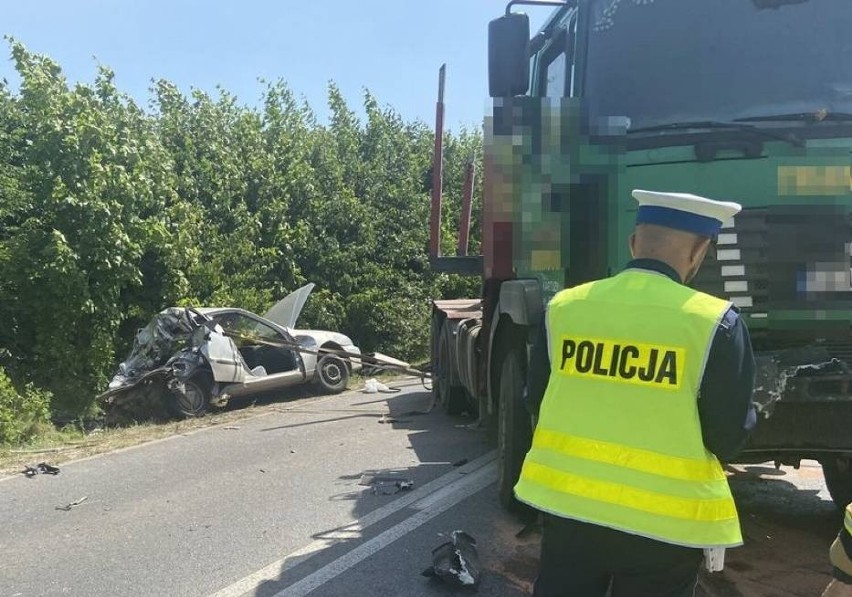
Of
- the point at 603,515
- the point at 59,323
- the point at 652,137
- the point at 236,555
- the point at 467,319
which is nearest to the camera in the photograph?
the point at 603,515

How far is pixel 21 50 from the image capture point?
1285 cm

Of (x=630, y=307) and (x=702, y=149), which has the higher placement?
(x=702, y=149)

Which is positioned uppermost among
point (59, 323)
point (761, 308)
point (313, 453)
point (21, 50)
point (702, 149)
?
point (21, 50)

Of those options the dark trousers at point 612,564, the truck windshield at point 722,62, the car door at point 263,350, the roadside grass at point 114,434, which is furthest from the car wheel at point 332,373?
the dark trousers at point 612,564

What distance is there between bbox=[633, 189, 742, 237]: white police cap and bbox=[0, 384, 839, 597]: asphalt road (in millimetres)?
2583

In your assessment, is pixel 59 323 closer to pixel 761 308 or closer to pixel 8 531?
pixel 8 531

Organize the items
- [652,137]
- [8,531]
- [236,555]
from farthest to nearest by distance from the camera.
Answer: [8,531] → [236,555] → [652,137]

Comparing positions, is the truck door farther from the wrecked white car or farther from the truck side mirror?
the wrecked white car

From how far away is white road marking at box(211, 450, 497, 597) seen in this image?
4.42 meters

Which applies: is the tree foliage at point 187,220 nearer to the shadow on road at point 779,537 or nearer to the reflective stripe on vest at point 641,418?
the shadow on road at point 779,537

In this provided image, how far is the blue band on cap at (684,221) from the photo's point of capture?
219 centimetres

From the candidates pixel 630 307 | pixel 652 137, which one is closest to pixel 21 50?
pixel 652 137

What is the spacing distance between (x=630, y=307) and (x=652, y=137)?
2.24m

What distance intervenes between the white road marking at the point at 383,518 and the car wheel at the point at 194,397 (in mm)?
5146
